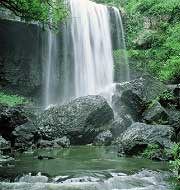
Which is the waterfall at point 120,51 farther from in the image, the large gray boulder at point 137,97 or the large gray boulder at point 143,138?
the large gray boulder at point 143,138

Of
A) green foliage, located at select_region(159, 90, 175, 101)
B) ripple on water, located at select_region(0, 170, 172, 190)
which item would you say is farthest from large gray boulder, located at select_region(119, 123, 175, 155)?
green foliage, located at select_region(159, 90, 175, 101)

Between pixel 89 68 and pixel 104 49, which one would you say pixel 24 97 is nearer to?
pixel 89 68

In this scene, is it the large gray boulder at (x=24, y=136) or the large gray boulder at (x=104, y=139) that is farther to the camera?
the large gray boulder at (x=104, y=139)

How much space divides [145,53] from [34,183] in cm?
1756

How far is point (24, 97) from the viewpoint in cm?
2262

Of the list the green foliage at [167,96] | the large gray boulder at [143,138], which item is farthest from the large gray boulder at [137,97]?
the large gray boulder at [143,138]

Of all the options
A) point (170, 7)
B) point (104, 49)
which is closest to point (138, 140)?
point (104, 49)

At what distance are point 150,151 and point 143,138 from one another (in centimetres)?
73

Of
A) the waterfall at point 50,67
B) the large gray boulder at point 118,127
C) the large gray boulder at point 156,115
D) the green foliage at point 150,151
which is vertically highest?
the waterfall at point 50,67

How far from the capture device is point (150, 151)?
13062mm

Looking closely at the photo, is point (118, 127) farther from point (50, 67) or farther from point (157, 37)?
point (157, 37)

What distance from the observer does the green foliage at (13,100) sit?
20495 millimetres

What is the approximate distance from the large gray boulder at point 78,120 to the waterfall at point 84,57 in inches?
211

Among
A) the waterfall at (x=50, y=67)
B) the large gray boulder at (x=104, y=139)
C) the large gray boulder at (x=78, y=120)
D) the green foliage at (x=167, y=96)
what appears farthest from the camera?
the waterfall at (x=50, y=67)
